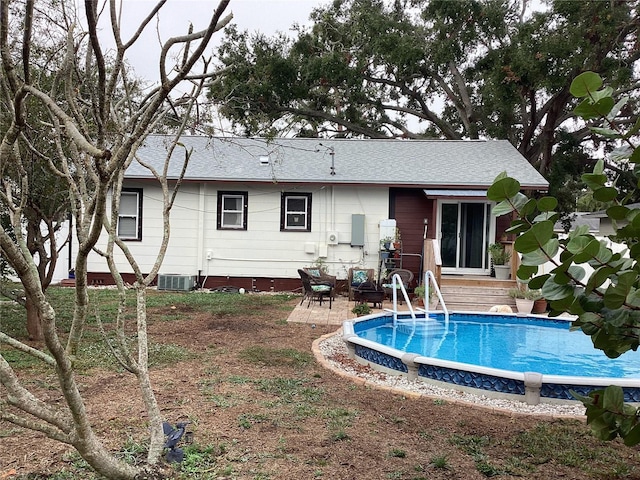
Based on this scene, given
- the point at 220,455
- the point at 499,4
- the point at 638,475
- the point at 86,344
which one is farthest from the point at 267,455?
the point at 499,4

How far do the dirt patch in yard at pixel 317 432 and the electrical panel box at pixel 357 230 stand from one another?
7476 millimetres

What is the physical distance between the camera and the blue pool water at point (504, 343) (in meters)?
7.59

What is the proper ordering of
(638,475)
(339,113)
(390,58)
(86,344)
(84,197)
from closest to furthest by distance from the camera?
(84,197) → (638,475) → (86,344) → (390,58) → (339,113)

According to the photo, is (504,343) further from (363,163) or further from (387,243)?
(363,163)

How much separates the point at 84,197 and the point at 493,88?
56.9ft

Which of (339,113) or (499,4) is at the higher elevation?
(499,4)

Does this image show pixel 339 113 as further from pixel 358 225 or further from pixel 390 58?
pixel 358 225

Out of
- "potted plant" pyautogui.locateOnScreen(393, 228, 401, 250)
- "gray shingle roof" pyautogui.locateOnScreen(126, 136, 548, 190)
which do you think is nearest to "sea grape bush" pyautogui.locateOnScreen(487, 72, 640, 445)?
"gray shingle roof" pyautogui.locateOnScreen(126, 136, 548, 190)

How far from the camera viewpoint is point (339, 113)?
2272cm

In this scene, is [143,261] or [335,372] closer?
[335,372]

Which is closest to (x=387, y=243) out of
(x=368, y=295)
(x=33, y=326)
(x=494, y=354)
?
(x=368, y=295)

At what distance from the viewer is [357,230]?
13719 millimetres

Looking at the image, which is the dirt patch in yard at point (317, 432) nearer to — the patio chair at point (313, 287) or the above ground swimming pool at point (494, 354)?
the above ground swimming pool at point (494, 354)

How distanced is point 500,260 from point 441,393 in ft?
26.7
